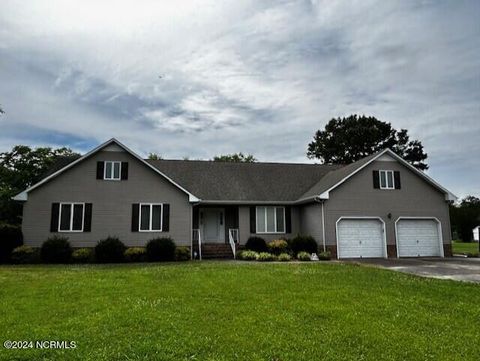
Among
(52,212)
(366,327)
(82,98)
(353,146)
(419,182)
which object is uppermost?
(353,146)

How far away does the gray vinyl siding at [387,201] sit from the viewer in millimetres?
21312

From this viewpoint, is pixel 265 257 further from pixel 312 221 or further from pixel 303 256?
pixel 312 221

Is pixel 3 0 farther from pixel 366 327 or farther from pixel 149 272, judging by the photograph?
pixel 366 327

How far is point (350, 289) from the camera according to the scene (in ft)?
32.9

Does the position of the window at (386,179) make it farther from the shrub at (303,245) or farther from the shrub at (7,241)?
the shrub at (7,241)

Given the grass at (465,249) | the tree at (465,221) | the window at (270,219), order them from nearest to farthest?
the window at (270,219) < the grass at (465,249) < the tree at (465,221)

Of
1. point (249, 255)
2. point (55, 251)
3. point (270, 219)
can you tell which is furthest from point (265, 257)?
point (55, 251)

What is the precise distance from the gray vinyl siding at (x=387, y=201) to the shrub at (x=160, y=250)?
8287 mm

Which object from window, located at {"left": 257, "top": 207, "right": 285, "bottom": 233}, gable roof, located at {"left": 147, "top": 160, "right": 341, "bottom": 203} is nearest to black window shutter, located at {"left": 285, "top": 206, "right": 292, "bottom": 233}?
window, located at {"left": 257, "top": 207, "right": 285, "bottom": 233}

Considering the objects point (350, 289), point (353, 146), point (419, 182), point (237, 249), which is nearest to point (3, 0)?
point (350, 289)

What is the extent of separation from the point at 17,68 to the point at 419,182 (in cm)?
2149

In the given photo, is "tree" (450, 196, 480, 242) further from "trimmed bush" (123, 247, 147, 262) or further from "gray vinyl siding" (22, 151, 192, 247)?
"trimmed bush" (123, 247, 147, 262)

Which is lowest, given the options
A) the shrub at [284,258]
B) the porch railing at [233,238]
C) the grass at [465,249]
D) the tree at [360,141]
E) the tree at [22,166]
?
the grass at [465,249]

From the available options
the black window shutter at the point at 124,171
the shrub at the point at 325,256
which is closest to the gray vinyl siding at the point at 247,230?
the shrub at the point at 325,256
